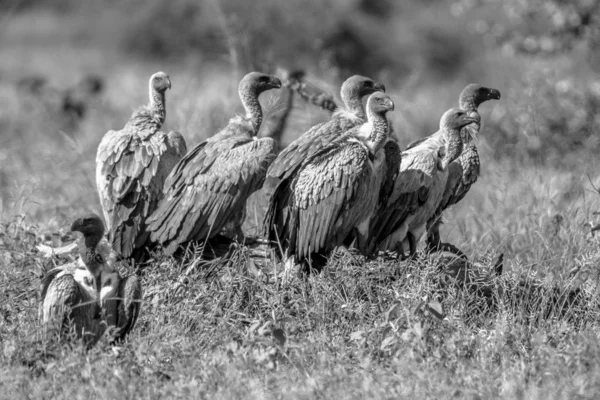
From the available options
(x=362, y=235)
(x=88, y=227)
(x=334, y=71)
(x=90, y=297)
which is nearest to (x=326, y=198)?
(x=362, y=235)

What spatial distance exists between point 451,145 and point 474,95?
69 cm

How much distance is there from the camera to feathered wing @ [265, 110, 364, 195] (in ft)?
21.3

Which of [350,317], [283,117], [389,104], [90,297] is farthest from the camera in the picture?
[283,117]

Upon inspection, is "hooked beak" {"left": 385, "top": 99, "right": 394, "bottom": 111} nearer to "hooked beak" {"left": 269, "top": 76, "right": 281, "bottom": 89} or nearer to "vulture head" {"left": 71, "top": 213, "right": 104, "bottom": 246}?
"hooked beak" {"left": 269, "top": 76, "right": 281, "bottom": 89}

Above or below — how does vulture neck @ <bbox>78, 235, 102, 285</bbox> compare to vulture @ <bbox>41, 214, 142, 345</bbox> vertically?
above

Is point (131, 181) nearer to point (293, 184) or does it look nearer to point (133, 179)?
point (133, 179)

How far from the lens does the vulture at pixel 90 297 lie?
16.9ft

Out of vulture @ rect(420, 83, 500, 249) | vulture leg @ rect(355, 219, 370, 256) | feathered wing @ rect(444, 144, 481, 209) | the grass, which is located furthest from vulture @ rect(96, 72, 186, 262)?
feathered wing @ rect(444, 144, 481, 209)

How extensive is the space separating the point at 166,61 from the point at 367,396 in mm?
18020

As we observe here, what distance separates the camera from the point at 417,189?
268 inches

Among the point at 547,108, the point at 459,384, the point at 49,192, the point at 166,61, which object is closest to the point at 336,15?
the point at 166,61

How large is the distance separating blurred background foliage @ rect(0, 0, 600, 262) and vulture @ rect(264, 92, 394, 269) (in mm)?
906

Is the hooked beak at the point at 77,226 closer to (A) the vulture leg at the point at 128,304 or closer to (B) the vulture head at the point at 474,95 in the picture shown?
(A) the vulture leg at the point at 128,304

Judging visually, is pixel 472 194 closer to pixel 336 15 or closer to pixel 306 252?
pixel 306 252
